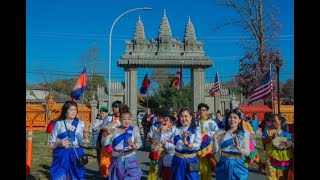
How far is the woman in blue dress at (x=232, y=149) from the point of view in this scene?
25.6 feet

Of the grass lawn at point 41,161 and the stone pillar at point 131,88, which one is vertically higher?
the stone pillar at point 131,88

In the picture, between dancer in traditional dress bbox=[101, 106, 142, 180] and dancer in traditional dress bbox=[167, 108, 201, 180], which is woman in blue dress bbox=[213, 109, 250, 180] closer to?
dancer in traditional dress bbox=[167, 108, 201, 180]

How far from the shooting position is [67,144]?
7.99 m

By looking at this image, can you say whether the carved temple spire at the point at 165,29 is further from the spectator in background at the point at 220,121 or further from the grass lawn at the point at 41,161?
the spectator in background at the point at 220,121

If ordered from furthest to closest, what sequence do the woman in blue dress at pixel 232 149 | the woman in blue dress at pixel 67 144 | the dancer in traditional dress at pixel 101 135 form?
the dancer in traditional dress at pixel 101 135, the woman in blue dress at pixel 67 144, the woman in blue dress at pixel 232 149

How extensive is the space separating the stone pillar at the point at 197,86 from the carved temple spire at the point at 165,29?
355 cm

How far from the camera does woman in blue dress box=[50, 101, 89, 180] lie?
26.0 feet

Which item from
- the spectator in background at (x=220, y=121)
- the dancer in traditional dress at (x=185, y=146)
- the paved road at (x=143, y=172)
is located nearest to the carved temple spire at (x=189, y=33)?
the spectator in background at (x=220, y=121)

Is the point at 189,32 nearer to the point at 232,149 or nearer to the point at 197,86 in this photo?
the point at 197,86

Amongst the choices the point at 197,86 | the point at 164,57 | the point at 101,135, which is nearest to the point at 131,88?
the point at 164,57

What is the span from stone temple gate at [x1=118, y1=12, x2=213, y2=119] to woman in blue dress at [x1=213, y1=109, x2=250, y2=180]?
24.0 metres

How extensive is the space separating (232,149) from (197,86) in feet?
83.4
